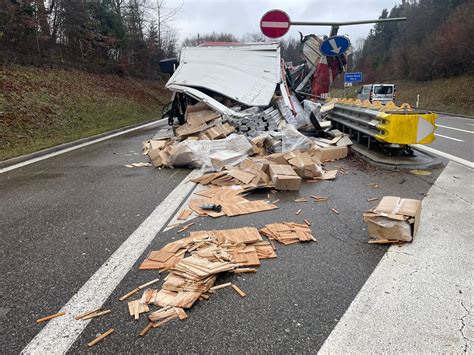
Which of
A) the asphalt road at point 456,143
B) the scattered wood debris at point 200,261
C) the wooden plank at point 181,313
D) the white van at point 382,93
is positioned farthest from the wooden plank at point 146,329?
the white van at point 382,93

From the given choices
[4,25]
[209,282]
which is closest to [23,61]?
[4,25]

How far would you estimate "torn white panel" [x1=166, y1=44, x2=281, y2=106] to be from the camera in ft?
30.8

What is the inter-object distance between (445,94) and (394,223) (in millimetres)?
28725

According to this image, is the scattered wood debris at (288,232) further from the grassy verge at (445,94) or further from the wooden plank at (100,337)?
the grassy verge at (445,94)

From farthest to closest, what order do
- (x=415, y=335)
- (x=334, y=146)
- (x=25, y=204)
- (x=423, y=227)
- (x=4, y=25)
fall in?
(x=4, y=25) < (x=334, y=146) < (x=25, y=204) < (x=423, y=227) < (x=415, y=335)

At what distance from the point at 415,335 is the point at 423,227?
73.9 inches

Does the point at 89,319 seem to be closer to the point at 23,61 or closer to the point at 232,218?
the point at 232,218

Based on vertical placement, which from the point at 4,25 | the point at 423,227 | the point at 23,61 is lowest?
the point at 423,227

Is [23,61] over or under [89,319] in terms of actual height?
over

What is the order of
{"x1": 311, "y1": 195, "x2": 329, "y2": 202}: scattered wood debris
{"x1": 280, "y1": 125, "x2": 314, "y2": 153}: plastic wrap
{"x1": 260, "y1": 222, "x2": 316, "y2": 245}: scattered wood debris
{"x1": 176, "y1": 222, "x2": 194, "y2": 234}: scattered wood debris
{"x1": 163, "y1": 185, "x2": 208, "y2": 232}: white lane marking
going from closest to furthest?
1. {"x1": 260, "y1": 222, "x2": 316, "y2": 245}: scattered wood debris
2. {"x1": 176, "y1": 222, "x2": 194, "y2": 234}: scattered wood debris
3. {"x1": 163, "y1": 185, "x2": 208, "y2": 232}: white lane marking
4. {"x1": 311, "y1": 195, "x2": 329, "y2": 202}: scattered wood debris
5. {"x1": 280, "y1": 125, "x2": 314, "y2": 153}: plastic wrap

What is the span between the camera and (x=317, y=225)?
12.6 ft

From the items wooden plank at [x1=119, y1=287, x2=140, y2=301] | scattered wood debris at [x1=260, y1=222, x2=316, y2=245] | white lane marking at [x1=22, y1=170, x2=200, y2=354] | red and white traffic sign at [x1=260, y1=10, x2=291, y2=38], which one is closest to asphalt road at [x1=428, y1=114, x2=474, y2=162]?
red and white traffic sign at [x1=260, y1=10, x2=291, y2=38]

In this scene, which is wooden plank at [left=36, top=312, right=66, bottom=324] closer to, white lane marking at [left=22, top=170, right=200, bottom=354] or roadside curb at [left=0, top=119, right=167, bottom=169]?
white lane marking at [left=22, top=170, right=200, bottom=354]

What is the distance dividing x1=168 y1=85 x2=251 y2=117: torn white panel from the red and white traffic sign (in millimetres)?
2117
